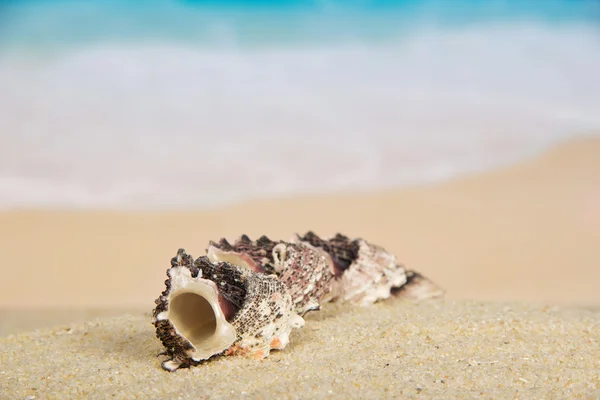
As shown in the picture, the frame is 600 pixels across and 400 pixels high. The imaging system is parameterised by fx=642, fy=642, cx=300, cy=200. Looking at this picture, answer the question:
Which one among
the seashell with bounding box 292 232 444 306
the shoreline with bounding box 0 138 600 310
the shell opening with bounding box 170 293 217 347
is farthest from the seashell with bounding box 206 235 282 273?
the shoreline with bounding box 0 138 600 310

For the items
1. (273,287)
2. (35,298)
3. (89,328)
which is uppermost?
(273,287)

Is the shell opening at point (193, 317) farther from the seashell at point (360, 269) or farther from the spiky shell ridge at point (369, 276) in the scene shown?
the spiky shell ridge at point (369, 276)

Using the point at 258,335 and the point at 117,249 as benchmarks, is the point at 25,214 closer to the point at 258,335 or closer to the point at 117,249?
the point at 117,249

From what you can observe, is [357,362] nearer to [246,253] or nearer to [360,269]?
[246,253]

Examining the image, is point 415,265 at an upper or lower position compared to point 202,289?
lower

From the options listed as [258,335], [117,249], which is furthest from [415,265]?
[258,335]
